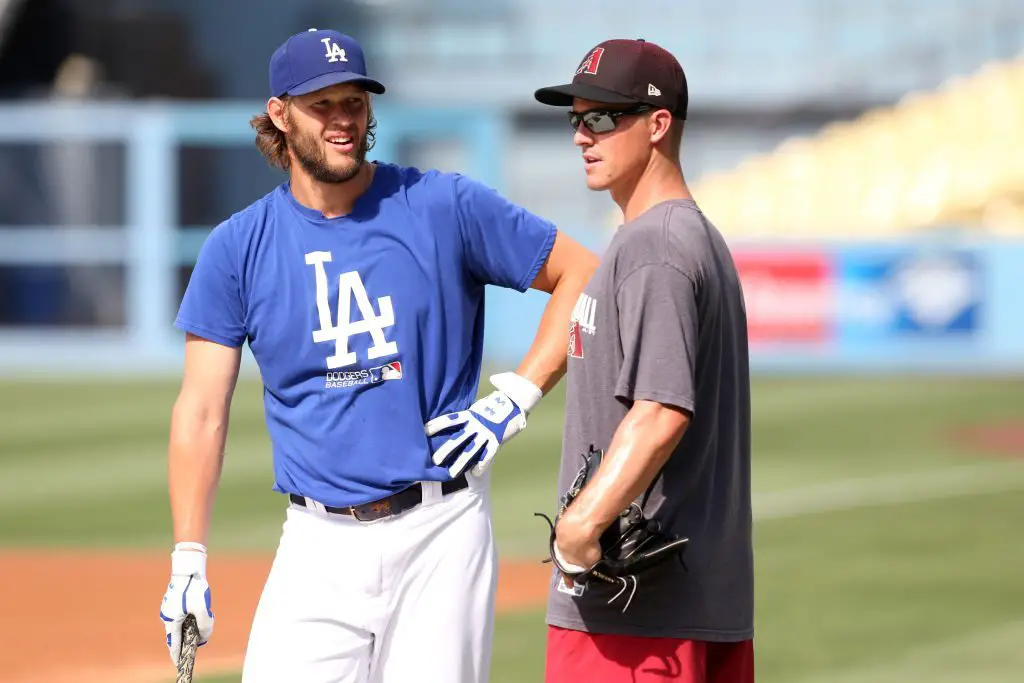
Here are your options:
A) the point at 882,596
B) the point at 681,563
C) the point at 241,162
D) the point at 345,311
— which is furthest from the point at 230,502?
the point at 241,162

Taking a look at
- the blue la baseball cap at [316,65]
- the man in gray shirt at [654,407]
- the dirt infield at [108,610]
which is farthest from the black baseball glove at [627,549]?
the dirt infield at [108,610]

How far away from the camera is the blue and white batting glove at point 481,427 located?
13.7 ft

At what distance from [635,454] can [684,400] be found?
0.53 feet

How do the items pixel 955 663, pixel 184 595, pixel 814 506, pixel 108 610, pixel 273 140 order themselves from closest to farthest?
pixel 184 595 → pixel 273 140 → pixel 955 663 → pixel 108 610 → pixel 814 506

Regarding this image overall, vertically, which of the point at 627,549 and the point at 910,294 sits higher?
the point at 910,294

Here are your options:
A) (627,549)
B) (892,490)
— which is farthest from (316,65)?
(892,490)

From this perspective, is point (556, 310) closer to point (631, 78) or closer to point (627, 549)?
point (631, 78)

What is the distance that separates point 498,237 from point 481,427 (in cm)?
55

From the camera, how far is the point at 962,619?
7.97 meters

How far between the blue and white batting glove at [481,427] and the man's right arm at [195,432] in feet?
1.98

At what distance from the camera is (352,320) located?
4164mm

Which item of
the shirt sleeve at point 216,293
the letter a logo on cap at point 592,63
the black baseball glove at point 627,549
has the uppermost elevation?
the letter a logo on cap at point 592,63

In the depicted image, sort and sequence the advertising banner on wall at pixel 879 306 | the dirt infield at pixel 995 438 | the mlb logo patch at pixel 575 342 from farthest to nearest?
1. the advertising banner on wall at pixel 879 306
2. the dirt infield at pixel 995 438
3. the mlb logo patch at pixel 575 342

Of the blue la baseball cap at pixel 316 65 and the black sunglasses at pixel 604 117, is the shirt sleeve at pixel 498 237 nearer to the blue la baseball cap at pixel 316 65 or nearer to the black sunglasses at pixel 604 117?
the blue la baseball cap at pixel 316 65
